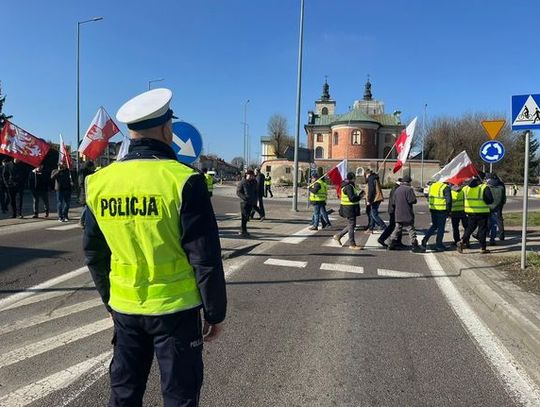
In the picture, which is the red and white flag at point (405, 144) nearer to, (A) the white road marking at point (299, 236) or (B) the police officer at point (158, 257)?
(A) the white road marking at point (299, 236)

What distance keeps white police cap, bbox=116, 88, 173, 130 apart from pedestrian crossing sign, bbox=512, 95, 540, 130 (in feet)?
23.4

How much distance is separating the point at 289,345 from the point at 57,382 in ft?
6.76

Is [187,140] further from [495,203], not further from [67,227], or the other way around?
[495,203]

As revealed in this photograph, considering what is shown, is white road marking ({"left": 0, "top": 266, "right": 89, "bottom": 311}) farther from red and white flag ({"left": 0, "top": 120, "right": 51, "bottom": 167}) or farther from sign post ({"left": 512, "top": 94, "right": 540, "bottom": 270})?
sign post ({"left": 512, "top": 94, "right": 540, "bottom": 270})

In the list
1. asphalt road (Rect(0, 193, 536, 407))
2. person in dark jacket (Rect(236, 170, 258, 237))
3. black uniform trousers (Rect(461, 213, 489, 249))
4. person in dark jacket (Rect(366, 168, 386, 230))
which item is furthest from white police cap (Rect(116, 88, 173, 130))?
person in dark jacket (Rect(366, 168, 386, 230))

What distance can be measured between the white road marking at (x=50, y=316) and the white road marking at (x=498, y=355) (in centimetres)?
443

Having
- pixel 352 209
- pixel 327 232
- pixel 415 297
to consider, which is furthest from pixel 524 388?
pixel 327 232

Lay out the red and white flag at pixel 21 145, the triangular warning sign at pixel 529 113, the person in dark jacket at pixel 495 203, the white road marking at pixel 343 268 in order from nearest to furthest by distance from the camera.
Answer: the triangular warning sign at pixel 529 113
the white road marking at pixel 343 268
the person in dark jacket at pixel 495 203
the red and white flag at pixel 21 145

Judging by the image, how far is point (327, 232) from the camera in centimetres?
1436

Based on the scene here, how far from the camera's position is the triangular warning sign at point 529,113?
25.2ft

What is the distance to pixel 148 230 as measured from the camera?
2234 mm

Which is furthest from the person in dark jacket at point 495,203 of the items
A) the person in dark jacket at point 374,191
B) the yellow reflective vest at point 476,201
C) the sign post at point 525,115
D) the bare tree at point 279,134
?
the bare tree at point 279,134

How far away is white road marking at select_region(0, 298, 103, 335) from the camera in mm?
4965

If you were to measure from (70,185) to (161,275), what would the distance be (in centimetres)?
1348
